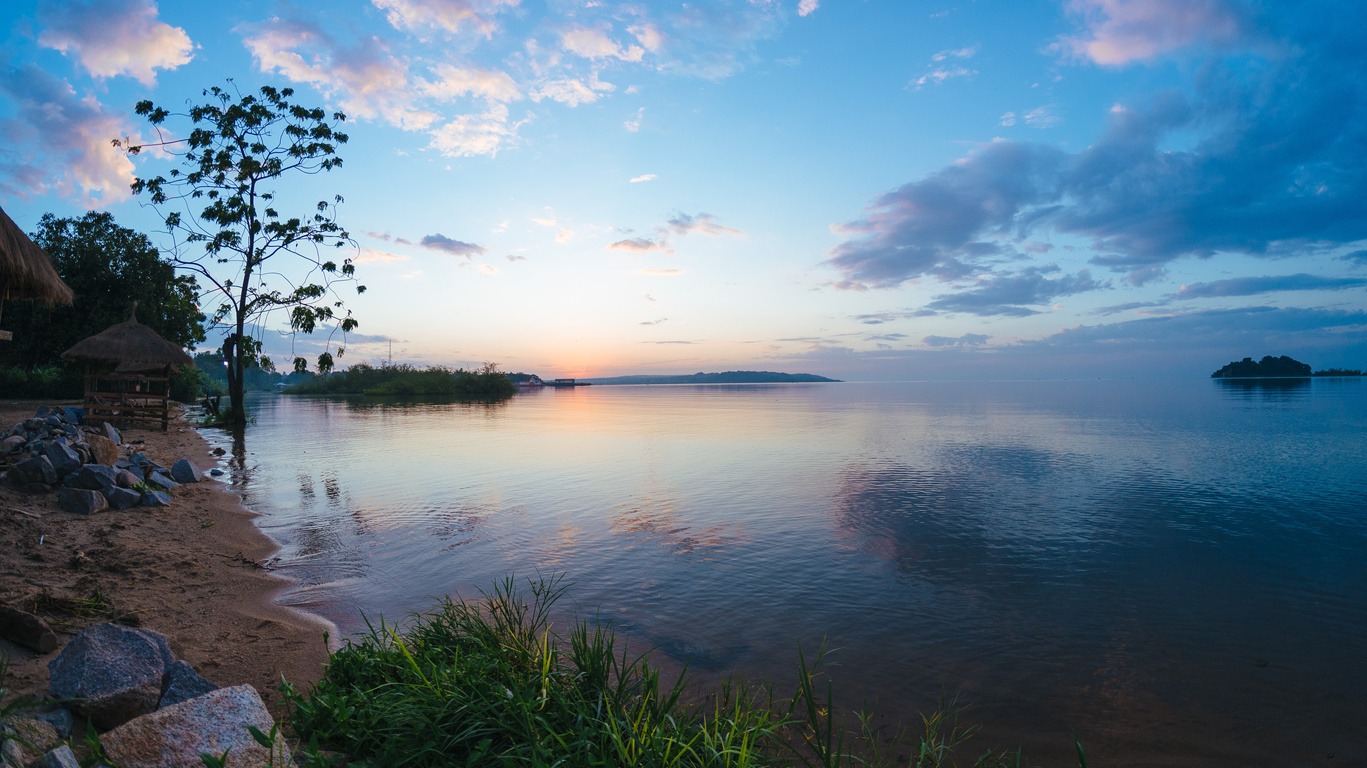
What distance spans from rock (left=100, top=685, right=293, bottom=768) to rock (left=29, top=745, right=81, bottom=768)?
19 cm

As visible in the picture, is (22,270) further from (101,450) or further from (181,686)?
(181,686)

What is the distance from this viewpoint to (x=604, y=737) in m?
3.39

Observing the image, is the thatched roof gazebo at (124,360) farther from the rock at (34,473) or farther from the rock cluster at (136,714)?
the rock cluster at (136,714)

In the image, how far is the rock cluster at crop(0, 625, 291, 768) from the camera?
9.30ft

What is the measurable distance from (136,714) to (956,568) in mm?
8676

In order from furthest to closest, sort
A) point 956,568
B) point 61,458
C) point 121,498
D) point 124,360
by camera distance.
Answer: point 124,360 → point 61,458 → point 121,498 → point 956,568

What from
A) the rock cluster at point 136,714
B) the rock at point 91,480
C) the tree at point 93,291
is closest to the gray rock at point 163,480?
the rock at point 91,480

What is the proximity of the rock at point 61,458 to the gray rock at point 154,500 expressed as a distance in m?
1.10

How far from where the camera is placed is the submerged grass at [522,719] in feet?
10.8

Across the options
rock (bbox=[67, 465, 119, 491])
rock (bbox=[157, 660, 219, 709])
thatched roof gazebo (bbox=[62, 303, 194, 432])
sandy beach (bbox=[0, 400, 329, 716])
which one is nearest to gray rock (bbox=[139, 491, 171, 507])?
sandy beach (bbox=[0, 400, 329, 716])

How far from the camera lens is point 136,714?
138 inches

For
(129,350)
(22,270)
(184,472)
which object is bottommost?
(184,472)

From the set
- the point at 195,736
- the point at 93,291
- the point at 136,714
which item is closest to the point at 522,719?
the point at 195,736

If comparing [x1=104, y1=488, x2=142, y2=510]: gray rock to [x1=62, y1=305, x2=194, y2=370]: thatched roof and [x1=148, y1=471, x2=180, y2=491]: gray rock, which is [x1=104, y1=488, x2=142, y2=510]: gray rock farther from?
[x1=62, y1=305, x2=194, y2=370]: thatched roof
